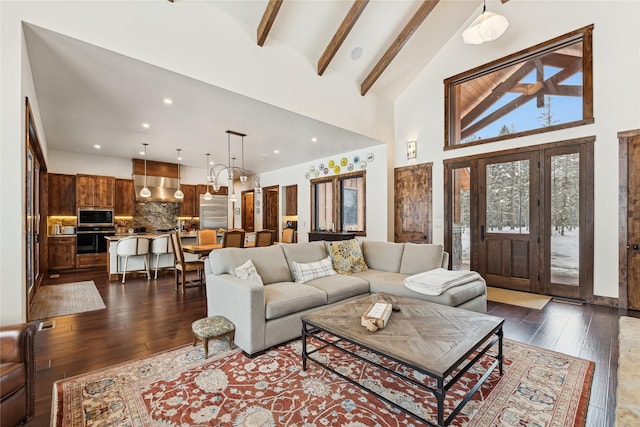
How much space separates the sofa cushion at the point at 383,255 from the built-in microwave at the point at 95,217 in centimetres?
709

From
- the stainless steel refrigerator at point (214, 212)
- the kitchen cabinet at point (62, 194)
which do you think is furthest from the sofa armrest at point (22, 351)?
the stainless steel refrigerator at point (214, 212)

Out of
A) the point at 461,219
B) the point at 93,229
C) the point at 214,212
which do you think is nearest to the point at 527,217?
the point at 461,219

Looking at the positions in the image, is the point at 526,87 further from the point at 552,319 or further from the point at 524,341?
the point at 524,341

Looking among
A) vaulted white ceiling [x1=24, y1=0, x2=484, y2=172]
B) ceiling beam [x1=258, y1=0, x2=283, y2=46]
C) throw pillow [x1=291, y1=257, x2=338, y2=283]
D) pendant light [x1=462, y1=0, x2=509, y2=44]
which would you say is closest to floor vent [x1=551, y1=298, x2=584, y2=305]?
throw pillow [x1=291, y1=257, x2=338, y2=283]

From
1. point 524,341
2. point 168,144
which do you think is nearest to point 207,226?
point 168,144

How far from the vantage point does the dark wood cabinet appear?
Result: 8875 mm

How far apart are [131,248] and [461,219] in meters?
6.55

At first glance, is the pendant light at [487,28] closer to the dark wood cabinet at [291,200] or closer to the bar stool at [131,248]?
the dark wood cabinet at [291,200]

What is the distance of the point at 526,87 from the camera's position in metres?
4.92

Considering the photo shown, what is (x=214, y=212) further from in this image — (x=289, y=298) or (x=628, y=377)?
(x=628, y=377)

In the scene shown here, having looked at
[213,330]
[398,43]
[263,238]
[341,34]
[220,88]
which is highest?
[398,43]

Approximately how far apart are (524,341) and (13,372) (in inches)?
158

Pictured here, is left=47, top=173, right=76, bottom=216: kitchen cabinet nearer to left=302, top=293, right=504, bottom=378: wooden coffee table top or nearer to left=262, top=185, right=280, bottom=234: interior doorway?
left=262, top=185, right=280, bottom=234: interior doorway

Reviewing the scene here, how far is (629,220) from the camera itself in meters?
3.89
